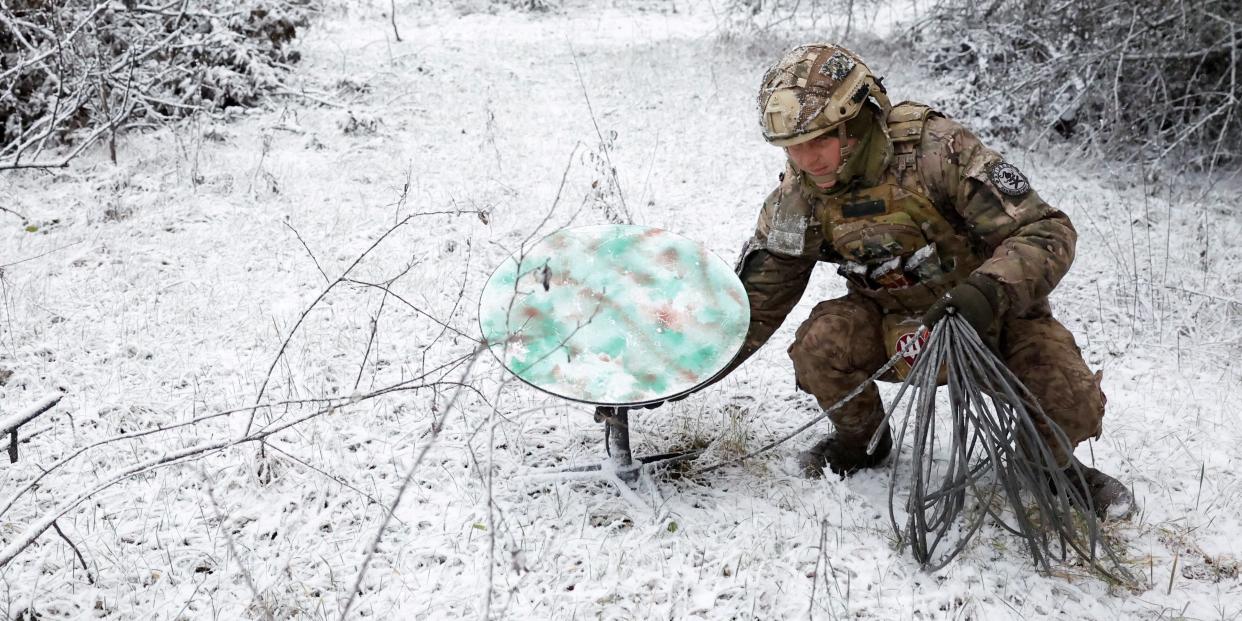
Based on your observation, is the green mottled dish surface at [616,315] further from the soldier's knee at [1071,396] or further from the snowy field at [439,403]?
the soldier's knee at [1071,396]

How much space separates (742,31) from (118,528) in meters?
7.91

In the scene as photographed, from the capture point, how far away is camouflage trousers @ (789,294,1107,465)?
2764mm

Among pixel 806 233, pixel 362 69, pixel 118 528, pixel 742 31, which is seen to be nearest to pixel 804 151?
pixel 806 233

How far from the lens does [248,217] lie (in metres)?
5.34

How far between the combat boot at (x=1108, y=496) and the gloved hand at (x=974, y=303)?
2.84ft

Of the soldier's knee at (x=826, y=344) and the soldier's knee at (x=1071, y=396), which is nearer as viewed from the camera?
the soldier's knee at (x=1071, y=396)

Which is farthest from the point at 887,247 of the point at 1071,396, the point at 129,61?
the point at 129,61

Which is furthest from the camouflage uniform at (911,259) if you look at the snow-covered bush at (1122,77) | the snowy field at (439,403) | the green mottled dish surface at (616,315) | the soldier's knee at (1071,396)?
the snow-covered bush at (1122,77)

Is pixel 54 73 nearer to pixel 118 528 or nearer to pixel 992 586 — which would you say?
pixel 118 528

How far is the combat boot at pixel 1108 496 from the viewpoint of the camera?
2.98 meters

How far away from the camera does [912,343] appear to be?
2742 millimetres

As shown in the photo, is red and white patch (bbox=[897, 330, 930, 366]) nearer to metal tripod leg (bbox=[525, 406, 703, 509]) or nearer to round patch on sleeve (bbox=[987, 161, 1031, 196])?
round patch on sleeve (bbox=[987, 161, 1031, 196])

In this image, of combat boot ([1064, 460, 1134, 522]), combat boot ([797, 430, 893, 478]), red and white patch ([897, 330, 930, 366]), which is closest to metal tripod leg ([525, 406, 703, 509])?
combat boot ([797, 430, 893, 478])

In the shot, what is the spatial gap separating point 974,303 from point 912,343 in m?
0.32
